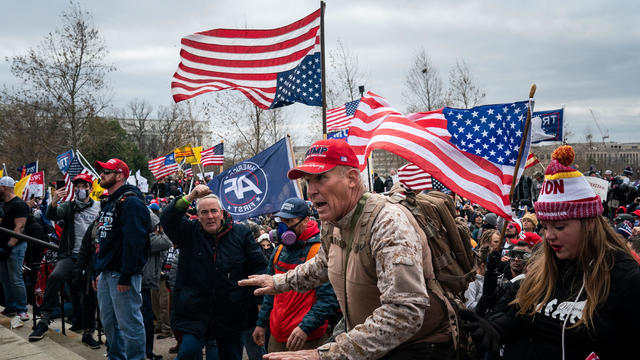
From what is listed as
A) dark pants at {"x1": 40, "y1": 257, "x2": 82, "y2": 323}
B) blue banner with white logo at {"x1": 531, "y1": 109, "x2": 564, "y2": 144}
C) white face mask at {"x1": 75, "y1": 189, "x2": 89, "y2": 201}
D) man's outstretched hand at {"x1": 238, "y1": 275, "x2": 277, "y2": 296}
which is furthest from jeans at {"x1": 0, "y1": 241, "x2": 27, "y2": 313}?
blue banner with white logo at {"x1": 531, "y1": 109, "x2": 564, "y2": 144}

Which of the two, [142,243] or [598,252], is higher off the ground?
[598,252]

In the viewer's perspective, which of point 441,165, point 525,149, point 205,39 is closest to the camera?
point 525,149

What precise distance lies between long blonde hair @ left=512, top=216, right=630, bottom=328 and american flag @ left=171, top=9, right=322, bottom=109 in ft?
16.9

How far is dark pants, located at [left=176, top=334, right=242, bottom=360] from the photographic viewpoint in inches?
180

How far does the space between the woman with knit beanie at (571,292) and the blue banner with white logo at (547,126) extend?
8179 millimetres

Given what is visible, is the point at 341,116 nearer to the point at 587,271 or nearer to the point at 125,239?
the point at 125,239

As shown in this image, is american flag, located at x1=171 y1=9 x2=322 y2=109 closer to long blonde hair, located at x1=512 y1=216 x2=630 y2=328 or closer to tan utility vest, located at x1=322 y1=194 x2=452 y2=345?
tan utility vest, located at x1=322 y1=194 x2=452 y2=345

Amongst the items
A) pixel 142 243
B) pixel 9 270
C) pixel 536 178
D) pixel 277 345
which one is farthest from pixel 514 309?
pixel 536 178

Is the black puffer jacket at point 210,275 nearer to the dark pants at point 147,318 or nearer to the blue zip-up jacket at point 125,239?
the blue zip-up jacket at point 125,239

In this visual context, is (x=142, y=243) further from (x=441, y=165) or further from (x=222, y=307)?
(x=441, y=165)

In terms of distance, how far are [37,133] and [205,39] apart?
101 feet

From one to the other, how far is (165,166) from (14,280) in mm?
14356

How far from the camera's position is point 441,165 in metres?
5.15

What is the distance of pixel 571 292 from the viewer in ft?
7.57
